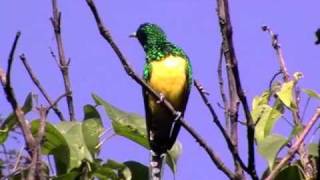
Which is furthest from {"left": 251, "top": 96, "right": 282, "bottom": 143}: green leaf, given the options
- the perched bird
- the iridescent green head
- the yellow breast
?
the iridescent green head

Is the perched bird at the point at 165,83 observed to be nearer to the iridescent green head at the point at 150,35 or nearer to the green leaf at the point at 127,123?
the iridescent green head at the point at 150,35

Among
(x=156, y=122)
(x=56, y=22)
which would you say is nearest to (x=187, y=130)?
(x=56, y=22)

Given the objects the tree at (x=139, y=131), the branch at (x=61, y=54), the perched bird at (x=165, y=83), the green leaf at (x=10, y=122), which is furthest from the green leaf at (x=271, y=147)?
the perched bird at (x=165, y=83)

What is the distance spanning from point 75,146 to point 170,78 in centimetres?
214

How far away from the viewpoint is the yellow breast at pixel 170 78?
14.0ft

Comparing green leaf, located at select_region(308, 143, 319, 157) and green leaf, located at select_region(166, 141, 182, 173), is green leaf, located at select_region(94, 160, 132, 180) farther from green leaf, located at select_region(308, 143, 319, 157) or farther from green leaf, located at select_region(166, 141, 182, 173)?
green leaf, located at select_region(308, 143, 319, 157)

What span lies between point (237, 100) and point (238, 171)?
199mm

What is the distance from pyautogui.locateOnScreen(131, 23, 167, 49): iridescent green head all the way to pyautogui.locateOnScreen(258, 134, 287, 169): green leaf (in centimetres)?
276

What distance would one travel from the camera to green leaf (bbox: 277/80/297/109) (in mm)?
2270

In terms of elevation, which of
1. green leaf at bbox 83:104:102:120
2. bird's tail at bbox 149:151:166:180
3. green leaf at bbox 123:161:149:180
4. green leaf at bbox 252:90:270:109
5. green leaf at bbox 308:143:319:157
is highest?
green leaf at bbox 83:104:102:120

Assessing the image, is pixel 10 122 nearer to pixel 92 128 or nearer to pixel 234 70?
pixel 92 128

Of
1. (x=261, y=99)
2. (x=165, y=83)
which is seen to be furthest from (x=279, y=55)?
(x=165, y=83)

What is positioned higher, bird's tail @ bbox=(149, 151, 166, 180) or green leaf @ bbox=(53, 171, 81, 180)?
green leaf @ bbox=(53, 171, 81, 180)

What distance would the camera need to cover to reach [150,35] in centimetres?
471
